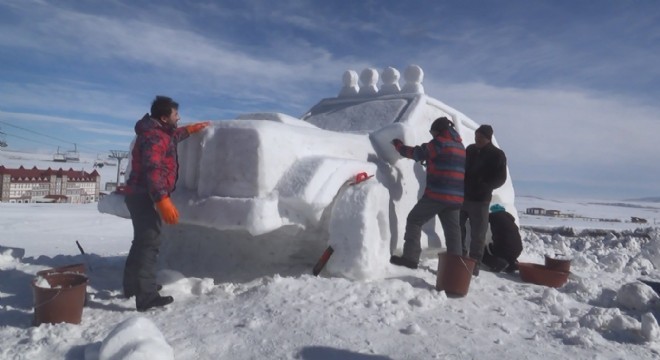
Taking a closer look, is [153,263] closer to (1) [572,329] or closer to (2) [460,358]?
(2) [460,358]

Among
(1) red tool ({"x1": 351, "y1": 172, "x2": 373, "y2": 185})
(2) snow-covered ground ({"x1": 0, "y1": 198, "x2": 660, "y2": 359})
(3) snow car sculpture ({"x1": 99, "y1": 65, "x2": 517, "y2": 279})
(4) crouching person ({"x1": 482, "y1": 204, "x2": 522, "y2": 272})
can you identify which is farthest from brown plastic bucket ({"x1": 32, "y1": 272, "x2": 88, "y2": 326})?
(4) crouching person ({"x1": 482, "y1": 204, "x2": 522, "y2": 272})

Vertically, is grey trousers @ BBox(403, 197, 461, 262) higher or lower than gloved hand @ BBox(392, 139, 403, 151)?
lower

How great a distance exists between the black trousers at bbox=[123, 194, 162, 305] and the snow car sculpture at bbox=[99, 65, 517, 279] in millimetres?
231

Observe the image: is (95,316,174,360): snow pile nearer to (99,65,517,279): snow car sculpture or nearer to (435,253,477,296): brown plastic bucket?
(99,65,517,279): snow car sculpture

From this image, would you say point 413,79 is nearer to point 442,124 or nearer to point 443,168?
point 442,124

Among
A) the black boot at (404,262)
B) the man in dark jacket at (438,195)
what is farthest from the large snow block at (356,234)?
the man in dark jacket at (438,195)

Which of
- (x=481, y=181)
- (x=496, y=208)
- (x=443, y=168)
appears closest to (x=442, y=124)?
(x=443, y=168)

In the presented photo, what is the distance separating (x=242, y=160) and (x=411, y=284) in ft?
5.35

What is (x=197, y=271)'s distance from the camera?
3777 millimetres

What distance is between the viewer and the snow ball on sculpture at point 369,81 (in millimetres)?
6258

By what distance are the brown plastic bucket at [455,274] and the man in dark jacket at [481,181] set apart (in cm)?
101

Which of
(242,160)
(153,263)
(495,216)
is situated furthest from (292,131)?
(495,216)

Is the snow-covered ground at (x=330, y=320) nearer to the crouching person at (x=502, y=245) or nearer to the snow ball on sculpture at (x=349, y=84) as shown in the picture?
the crouching person at (x=502, y=245)

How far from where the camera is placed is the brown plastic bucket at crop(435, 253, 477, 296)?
3.46m
